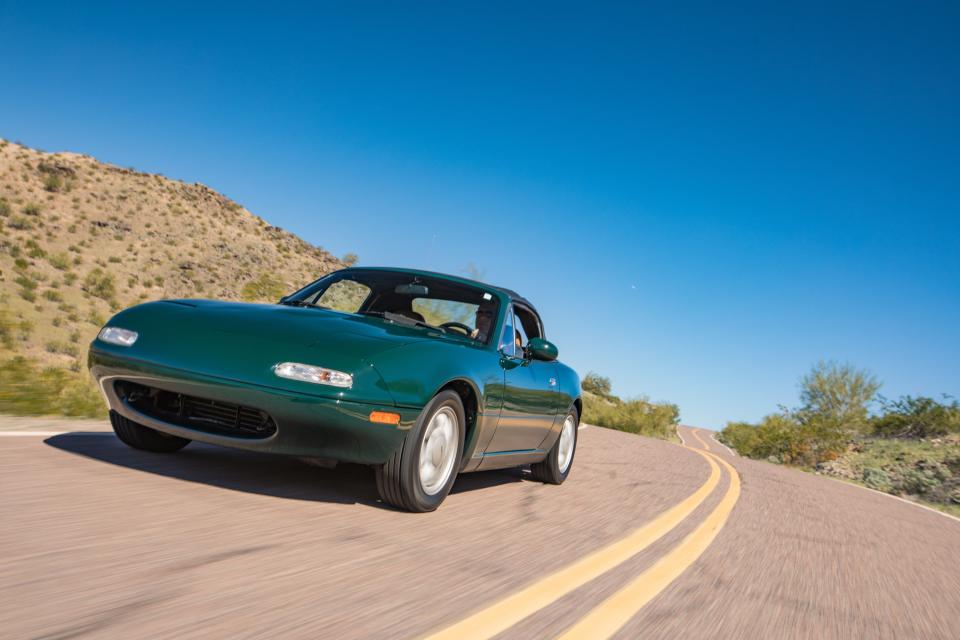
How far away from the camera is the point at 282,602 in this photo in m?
2.68

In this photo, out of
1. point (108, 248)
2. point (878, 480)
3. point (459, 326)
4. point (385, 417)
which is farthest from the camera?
point (108, 248)

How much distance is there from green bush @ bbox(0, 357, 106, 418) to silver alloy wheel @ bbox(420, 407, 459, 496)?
4169mm

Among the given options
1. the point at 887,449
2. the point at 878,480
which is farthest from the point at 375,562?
the point at 887,449

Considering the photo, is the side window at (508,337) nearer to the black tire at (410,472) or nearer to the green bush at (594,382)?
the black tire at (410,472)

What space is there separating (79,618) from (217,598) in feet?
1.45

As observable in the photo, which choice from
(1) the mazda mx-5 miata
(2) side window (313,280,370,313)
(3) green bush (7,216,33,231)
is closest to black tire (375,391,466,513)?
(1) the mazda mx-5 miata

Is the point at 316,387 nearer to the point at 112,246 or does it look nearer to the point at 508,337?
the point at 508,337

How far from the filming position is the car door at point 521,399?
221 inches

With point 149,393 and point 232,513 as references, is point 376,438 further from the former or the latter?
point 149,393

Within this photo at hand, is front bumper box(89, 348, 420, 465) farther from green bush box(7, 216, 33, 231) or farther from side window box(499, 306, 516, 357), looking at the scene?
green bush box(7, 216, 33, 231)

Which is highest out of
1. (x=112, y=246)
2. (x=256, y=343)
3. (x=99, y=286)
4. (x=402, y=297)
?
(x=112, y=246)

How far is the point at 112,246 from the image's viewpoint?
4253 cm

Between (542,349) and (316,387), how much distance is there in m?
2.46

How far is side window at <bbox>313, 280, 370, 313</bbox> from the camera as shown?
6.18 m
